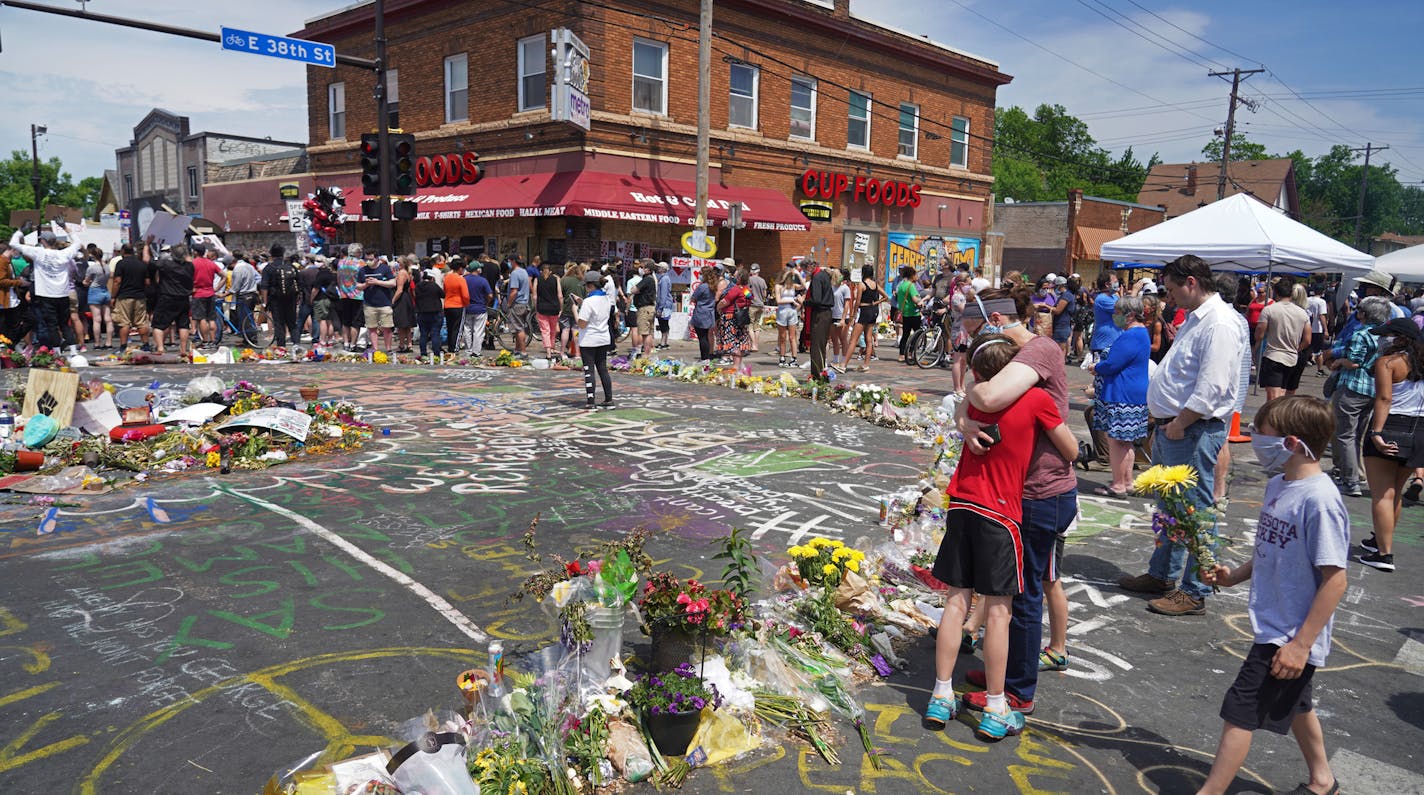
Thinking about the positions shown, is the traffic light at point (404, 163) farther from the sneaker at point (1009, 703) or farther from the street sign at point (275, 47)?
the sneaker at point (1009, 703)

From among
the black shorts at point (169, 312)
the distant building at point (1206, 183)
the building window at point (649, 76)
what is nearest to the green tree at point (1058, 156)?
the distant building at point (1206, 183)

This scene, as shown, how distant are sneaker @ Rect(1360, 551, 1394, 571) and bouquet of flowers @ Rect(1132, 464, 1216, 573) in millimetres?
2549

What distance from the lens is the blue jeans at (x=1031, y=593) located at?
396 centimetres

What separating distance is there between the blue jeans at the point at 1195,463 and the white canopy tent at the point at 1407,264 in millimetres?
15712

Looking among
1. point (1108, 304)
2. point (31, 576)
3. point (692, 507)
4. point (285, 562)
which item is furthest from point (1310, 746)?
point (1108, 304)

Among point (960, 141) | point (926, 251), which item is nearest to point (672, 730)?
point (926, 251)

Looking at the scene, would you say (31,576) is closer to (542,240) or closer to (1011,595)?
(1011,595)

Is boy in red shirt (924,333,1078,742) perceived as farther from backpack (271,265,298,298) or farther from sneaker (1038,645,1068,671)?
backpack (271,265,298,298)

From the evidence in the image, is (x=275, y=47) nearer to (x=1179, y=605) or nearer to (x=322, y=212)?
(x=322, y=212)

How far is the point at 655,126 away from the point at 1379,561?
20.2 meters

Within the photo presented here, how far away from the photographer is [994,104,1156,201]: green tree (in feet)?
275

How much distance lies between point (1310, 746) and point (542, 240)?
22131 mm

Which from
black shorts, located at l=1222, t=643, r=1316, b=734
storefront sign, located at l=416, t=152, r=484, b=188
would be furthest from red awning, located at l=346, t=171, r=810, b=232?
black shorts, located at l=1222, t=643, r=1316, b=734

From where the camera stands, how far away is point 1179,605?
5.44 meters
